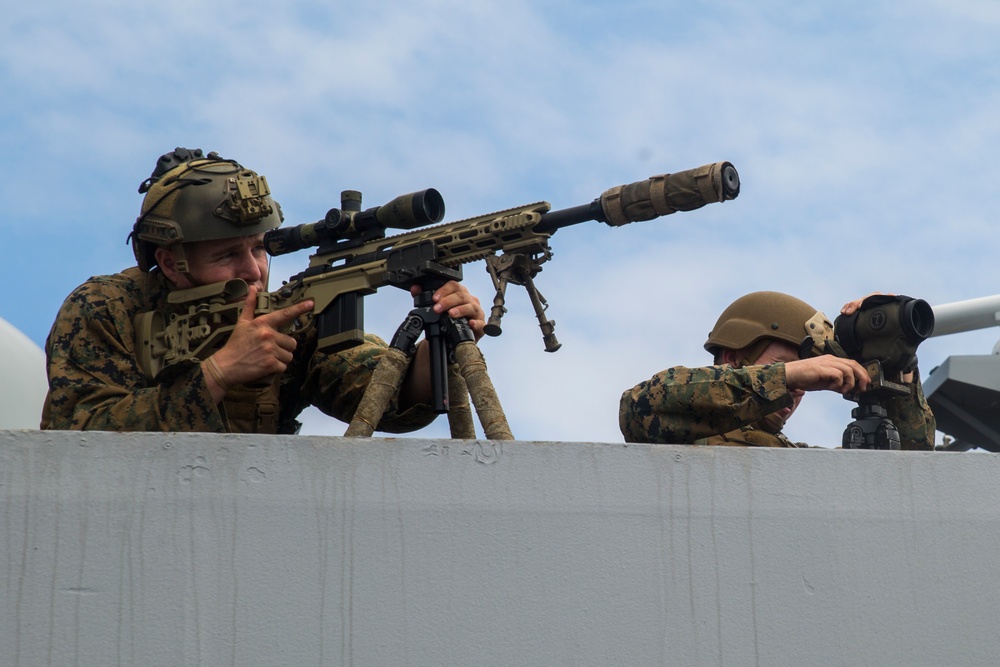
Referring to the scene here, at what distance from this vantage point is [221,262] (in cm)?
465

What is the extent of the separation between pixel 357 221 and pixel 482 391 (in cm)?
84

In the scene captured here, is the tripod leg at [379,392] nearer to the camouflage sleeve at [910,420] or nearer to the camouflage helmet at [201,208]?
the camouflage helmet at [201,208]

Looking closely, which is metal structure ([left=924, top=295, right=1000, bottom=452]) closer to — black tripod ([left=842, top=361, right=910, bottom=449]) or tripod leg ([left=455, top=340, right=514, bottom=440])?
black tripod ([left=842, top=361, right=910, bottom=449])

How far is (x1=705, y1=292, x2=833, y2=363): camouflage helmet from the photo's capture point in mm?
4852

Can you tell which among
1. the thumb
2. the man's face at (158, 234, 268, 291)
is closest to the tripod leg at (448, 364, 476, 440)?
the thumb

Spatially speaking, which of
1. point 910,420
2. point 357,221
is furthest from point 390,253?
point 910,420

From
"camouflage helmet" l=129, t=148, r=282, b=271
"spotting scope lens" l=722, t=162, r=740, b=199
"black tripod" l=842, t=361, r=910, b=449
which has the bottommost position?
"black tripod" l=842, t=361, r=910, b=449

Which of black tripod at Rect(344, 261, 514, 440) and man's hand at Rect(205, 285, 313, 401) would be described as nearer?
black tripod at Rect(344, 261, 514, 440)

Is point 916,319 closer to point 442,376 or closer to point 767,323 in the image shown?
point 767,323

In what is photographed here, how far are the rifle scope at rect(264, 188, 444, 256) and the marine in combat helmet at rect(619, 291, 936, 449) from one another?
874mm

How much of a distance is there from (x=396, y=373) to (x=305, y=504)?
934 mm

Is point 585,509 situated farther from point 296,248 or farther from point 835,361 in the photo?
point 296,248

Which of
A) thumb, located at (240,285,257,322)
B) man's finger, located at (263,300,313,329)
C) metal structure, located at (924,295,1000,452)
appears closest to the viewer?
man's finger, located at (263,300,313,329)

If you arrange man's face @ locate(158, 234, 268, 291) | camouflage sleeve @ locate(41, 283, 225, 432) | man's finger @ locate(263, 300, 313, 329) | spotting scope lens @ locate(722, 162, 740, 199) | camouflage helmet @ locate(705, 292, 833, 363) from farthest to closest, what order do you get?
camouflage helmet @ locate(705, 292, 833, 363)
man's face @ locate(158, 234, 268, 291)
man's finger @ locate(263, 300, 313, 329)
camouflage sleeve @ locate(41, 283, 225, 432)
spotting scope lens @ locate(722, 162, 740, 199)
